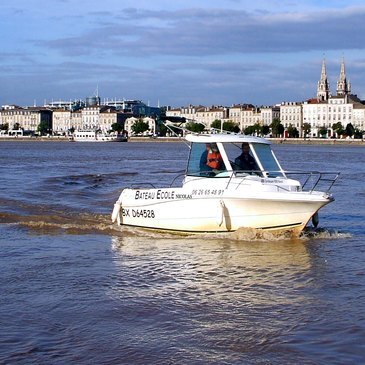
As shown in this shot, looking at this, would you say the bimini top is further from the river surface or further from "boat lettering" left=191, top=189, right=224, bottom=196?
the river surface

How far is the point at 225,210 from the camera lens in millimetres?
18016

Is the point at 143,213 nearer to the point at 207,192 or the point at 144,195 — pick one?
the point at 144,195

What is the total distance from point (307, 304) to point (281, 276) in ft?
7.26

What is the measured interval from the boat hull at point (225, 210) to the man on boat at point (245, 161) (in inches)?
52.7

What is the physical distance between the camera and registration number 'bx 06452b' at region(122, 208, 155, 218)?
Result: 19.4 meters

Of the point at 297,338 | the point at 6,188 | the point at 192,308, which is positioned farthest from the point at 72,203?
the point at 297,338

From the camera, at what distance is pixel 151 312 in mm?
11375

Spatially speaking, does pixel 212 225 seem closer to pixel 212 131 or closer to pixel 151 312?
pixel 212 131

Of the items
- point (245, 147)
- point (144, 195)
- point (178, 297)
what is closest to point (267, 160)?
point (245, 147)

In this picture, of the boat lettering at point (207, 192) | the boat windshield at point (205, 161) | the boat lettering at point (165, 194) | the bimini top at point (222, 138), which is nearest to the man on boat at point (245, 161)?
the bimini top at point (222, 138)

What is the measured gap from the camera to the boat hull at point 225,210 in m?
17.6

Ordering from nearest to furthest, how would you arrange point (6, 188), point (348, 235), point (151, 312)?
point (151, 312)
point (348, 235)
point (6, 188)

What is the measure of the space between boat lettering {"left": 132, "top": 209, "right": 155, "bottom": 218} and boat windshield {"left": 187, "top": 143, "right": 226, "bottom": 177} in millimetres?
1337

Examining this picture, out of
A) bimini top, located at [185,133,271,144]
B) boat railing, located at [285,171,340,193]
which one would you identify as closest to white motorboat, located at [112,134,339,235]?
bimini top, located at [185,133,271,144]
